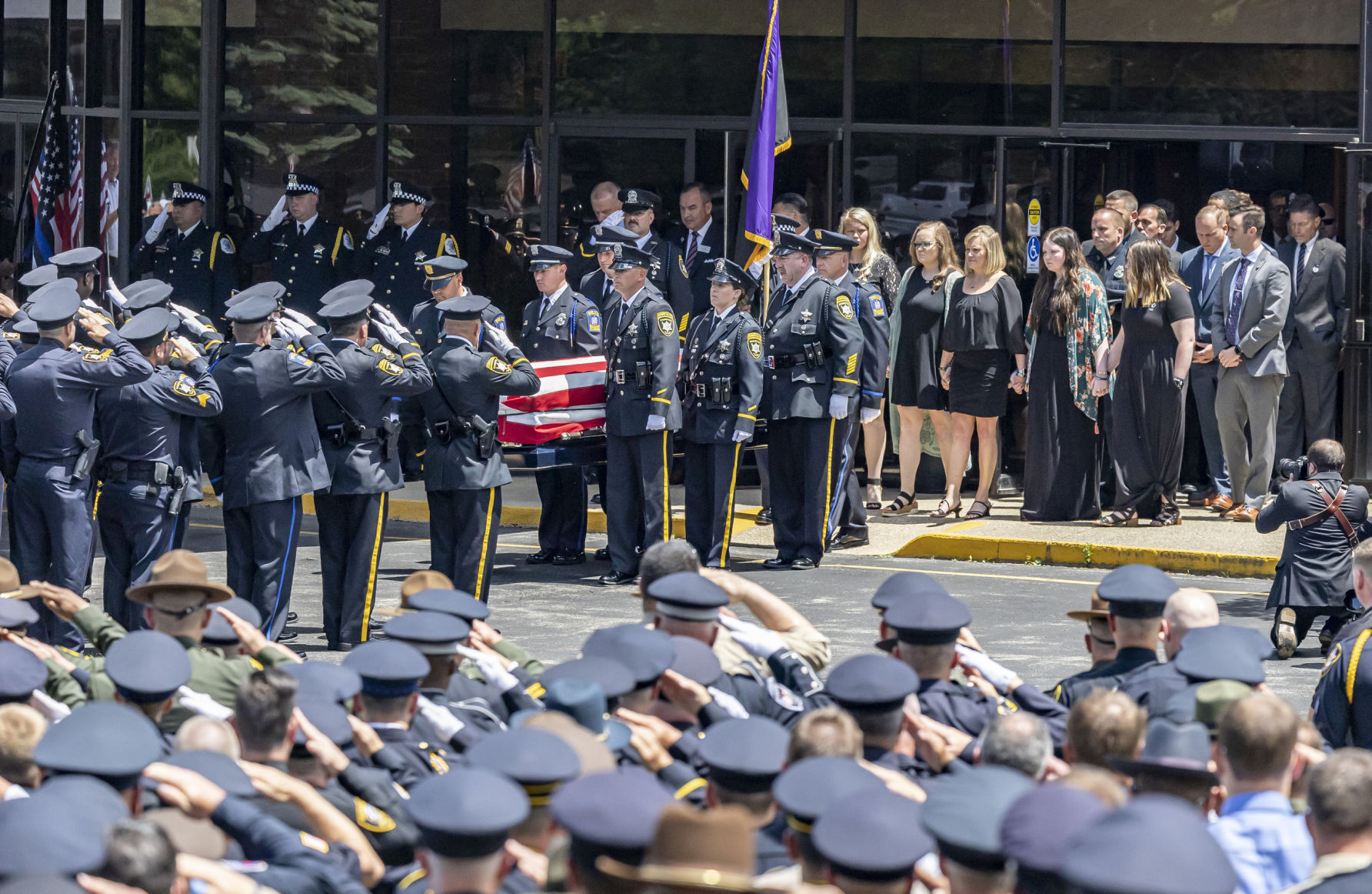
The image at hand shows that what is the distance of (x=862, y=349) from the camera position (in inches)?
492

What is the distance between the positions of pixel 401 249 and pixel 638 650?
10.1 metres

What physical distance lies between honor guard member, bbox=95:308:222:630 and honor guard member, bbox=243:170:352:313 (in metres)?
5.53

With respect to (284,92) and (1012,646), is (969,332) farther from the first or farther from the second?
(284,92)

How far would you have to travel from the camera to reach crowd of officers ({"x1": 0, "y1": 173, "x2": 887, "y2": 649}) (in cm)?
945

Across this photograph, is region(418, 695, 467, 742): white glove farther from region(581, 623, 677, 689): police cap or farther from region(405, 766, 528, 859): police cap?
region(405, 766, 528, 859): police cap

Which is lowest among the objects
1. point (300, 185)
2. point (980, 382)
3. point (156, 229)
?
point (980, 382)

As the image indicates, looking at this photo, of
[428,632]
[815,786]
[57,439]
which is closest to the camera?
[815,786]

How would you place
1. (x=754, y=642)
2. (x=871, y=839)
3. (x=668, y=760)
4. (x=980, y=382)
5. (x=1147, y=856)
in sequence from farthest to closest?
1. (x=980, y=382)
2. (x=754, y=642)
3. (x=668, y=760)
4. (x=871, y=839)
5. (x=1147, y=856)

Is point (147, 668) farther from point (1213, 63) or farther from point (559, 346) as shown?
point (1213, 63)

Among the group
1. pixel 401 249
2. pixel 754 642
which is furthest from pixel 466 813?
pixel 401 249

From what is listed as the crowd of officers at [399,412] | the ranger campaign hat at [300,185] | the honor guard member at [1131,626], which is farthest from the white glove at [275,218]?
the honor guard member at [1131,626]

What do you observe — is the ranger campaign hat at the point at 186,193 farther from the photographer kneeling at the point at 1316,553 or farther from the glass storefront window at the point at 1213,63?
the photographer kneeling at the point at 1316,553

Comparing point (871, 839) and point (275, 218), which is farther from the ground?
point (275, 218)

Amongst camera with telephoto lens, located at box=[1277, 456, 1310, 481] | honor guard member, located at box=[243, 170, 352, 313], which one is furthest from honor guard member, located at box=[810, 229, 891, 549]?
honor guard member, located at box=[243, 170, 352, 313]
